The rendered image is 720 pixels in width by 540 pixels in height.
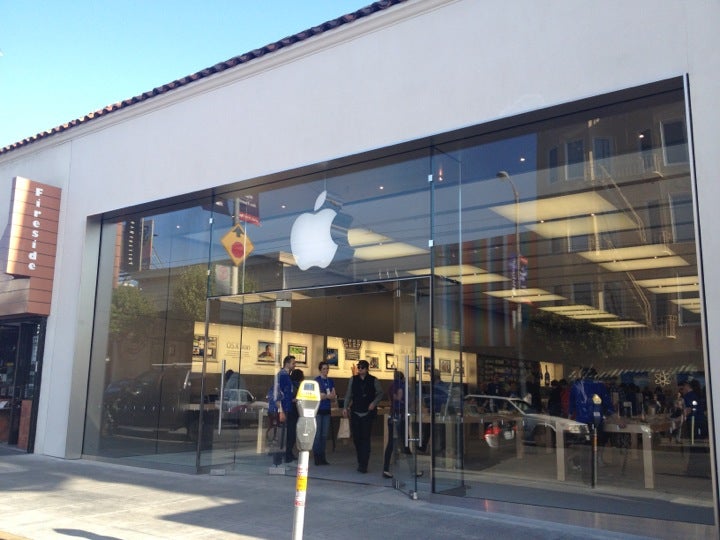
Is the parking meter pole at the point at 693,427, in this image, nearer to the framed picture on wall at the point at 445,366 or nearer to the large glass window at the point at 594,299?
the large glass window at the point at 594,299

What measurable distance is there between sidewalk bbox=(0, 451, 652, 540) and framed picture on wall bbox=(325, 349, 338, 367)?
7036 millimetres

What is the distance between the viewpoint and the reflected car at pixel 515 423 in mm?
10547

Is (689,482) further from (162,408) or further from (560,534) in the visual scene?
(162,408)

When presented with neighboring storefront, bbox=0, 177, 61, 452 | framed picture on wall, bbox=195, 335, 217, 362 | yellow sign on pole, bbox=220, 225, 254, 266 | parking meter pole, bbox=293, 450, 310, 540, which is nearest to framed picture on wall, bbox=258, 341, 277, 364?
framed picture on wall, bbox=195, 335, 217, 362

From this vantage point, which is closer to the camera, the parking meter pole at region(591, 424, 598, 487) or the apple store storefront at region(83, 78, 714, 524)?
the apple store storefront at region(83, 78, 714, 524)

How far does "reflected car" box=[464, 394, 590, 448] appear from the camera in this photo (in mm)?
10547

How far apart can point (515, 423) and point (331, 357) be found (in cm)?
681

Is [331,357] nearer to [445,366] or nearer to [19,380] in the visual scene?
[19,380]

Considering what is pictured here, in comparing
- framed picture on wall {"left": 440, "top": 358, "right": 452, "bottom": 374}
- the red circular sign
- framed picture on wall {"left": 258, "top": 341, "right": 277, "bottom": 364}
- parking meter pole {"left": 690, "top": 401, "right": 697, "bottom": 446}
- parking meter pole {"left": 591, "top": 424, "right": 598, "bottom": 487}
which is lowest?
parking meter pole {"left": 591, "top": 424, "right": 598, "bottom": 487}

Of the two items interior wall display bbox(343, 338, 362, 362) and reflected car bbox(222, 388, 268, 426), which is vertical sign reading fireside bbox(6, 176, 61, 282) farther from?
interior wall display bbox(343, 338, 362, 362)

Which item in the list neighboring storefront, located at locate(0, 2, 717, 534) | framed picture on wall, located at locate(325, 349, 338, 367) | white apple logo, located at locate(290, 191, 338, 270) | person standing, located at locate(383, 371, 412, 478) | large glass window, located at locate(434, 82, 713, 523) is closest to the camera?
large glass window, located at locate(434, 82, 713, 523)

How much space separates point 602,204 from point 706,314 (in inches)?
118

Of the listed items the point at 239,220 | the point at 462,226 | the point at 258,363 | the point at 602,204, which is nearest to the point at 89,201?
the point at 239,220

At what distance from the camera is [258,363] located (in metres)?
11.8
